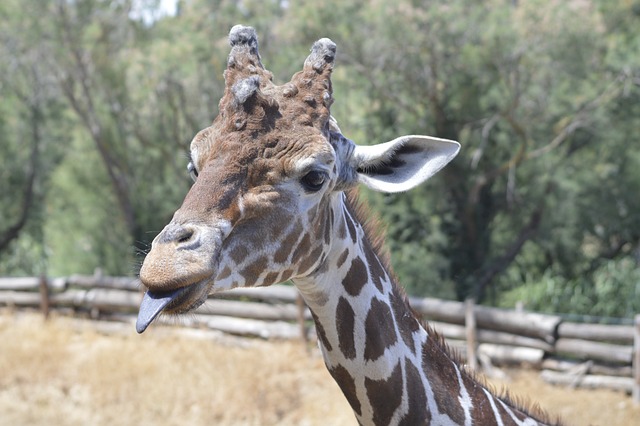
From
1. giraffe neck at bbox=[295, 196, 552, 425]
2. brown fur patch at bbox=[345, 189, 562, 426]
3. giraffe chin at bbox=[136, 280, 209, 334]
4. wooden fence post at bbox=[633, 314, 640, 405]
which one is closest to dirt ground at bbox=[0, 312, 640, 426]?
wooden fence post at bbox=[633, 314, 640, 405]

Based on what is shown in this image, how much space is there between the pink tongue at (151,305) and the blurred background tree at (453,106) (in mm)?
7986

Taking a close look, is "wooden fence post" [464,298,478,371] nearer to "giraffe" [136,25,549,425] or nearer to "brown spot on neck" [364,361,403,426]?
"giraffe" [136,25,549,425]

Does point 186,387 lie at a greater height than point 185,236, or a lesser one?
lesser

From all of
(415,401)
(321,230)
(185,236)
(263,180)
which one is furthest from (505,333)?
(185,236)

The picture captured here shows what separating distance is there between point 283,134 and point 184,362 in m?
8.67

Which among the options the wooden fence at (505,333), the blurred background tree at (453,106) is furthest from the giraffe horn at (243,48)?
the blurred background tree at (453,106)

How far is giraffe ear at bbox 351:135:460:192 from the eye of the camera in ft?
8.99

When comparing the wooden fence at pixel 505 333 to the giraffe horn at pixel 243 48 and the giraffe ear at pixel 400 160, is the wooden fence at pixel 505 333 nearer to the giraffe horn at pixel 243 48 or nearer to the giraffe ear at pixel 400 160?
the giraffe horn at pixel 243 48

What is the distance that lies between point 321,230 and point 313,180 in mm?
214

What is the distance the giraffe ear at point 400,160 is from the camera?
274 cm

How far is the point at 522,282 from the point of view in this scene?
13.3 m

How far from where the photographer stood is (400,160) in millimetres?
2832

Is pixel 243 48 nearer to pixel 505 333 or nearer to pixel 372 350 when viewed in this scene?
pixel 372 350

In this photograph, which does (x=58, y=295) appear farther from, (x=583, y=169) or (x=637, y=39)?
(x=637, y=39)
